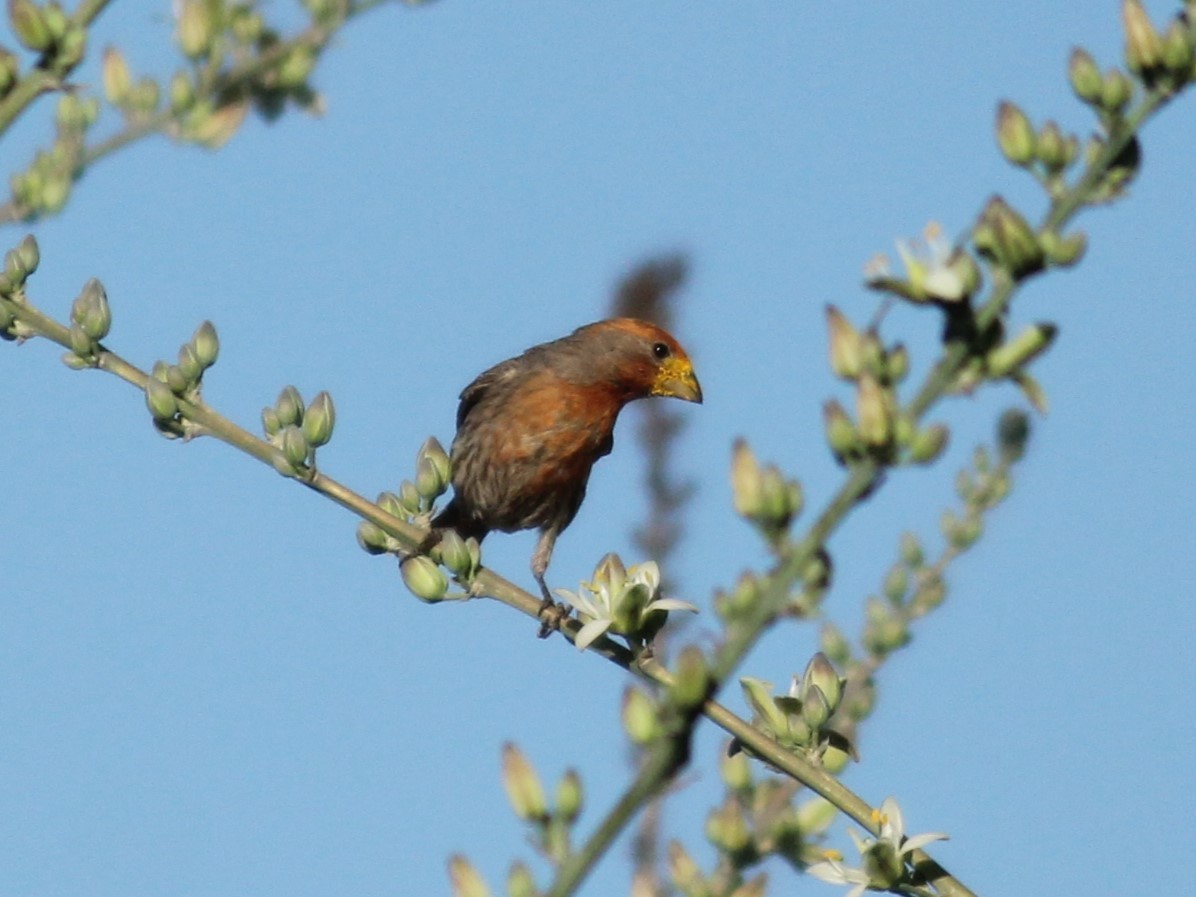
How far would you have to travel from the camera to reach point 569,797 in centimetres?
294

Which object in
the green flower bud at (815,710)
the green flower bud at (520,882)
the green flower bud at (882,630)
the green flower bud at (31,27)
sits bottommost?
the green flower bud at (520,882)

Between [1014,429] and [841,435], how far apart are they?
75 centimetres

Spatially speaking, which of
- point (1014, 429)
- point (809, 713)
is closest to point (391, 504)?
point (809, 713)

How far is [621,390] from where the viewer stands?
8766mm

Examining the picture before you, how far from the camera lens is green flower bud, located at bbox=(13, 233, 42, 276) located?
4.12 meters

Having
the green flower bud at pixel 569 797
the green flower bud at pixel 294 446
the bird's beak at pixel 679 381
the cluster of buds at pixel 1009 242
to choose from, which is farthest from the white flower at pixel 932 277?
the bird's beak at pixel 679 381

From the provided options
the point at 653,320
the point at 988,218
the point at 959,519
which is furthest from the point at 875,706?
the point at 988,218

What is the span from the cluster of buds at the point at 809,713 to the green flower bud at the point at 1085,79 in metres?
1.26

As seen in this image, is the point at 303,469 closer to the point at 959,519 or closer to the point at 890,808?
the point at 890,808

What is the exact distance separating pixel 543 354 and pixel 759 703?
5751 mm

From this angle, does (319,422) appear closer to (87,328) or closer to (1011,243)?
(87,328)

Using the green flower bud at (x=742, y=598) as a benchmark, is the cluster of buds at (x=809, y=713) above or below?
above

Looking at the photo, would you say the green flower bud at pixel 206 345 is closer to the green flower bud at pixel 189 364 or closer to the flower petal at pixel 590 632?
the green flower bud at pixel 189 364

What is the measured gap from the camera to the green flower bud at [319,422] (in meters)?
4.23
